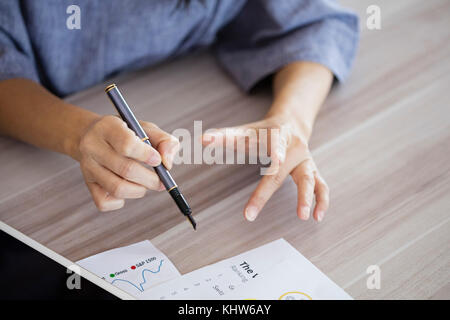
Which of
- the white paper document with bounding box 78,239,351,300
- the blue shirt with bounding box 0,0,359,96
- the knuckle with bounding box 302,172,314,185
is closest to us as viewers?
the white paper document with bounding box 78,239,351,300

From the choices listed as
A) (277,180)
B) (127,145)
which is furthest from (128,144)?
(277,180)

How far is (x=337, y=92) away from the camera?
773 mm

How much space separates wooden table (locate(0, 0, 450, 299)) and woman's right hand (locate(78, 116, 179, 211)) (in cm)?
5

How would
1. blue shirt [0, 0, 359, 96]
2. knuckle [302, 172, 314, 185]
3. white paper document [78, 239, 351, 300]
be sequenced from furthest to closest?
1. blue shirt [0, 0, 359, 96]
2. knuckle [302, 172, 314, 185]
3. white paper document [78, 239, 351, 300]

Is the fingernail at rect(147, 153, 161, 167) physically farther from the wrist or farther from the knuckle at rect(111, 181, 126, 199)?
the wrist

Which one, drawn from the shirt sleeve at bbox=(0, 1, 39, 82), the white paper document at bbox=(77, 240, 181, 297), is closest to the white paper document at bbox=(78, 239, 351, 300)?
the white paper document at bbox=(77, 240, 181, 297)

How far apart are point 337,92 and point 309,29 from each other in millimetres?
121

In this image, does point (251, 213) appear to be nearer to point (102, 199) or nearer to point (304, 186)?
point (304, 186)

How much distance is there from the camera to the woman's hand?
1.86 ft

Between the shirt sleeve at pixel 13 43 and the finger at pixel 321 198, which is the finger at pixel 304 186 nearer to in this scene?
the finger at pixel 321 198

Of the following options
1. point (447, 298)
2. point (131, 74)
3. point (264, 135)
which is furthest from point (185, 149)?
point (447, 298)

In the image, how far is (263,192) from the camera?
1.90 ft

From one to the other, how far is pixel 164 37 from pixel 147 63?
6 centimetres
